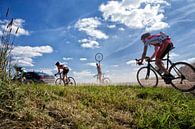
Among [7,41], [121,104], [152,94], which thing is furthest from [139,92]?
[7,41]

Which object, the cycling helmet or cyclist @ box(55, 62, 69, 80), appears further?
cyclist @ box(55, 62, 69, 80)

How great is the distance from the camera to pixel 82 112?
618cm

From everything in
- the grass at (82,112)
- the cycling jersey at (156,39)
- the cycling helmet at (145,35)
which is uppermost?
the cycling helmet at (145,35)

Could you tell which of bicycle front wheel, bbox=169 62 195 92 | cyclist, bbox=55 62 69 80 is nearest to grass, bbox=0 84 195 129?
bicycle front wheel, bbox=169 62 195 92

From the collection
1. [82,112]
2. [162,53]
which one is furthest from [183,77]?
[82,112]

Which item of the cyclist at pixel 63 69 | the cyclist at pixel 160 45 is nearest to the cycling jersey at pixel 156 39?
the cyclist at pixel 160 45

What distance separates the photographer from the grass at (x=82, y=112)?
17.8 feet

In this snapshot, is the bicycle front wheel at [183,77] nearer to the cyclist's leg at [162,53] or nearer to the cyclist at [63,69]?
the cyclist's leg at [162,53]

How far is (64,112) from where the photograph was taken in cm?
593

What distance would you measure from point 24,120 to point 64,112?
792mm

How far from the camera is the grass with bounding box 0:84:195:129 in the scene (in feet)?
17.8

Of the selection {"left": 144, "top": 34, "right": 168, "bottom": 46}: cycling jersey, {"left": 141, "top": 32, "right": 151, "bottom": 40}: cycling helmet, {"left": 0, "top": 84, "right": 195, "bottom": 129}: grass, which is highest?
{"left": 141, "top": 32, "right": 151, "bottom": 40}: cycling helmet

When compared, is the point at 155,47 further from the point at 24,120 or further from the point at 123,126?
the point at 24,120

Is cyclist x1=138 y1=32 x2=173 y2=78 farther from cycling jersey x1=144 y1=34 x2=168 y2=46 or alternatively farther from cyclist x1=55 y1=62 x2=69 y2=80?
cyclist x1=55 y1=62 x2=69 y2=80
